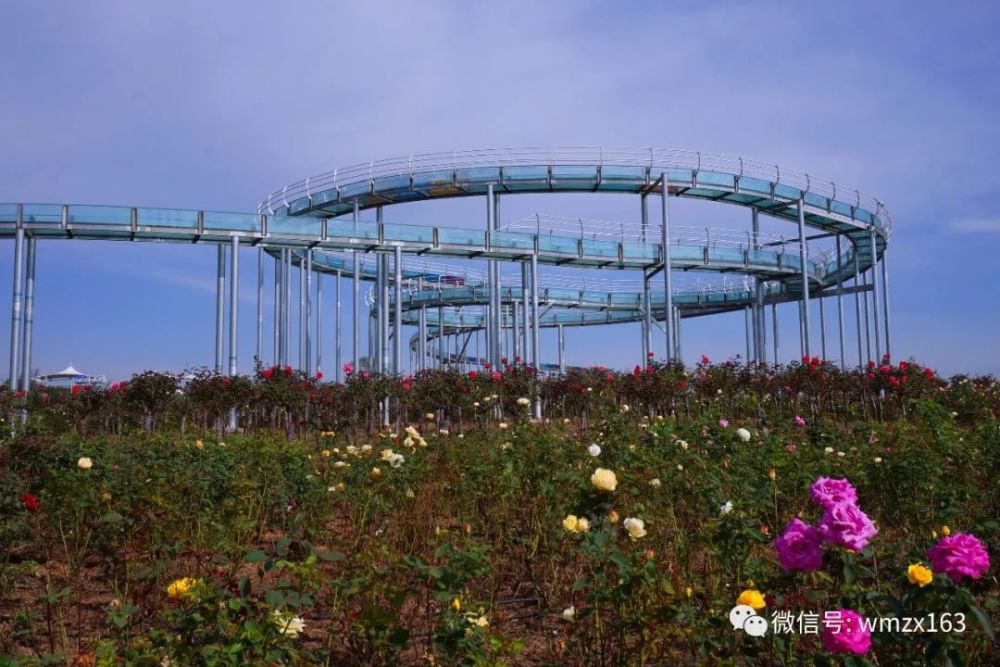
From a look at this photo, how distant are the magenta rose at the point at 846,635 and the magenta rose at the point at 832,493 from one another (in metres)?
0.26

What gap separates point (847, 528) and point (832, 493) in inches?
4.6

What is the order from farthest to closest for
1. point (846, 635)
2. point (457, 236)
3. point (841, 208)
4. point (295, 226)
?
point (841, 208) < point (457, 236) < point (295, 226) < point (846, 635)

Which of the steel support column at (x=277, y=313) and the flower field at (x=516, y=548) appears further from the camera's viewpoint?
the steel support column at (x=277, y=313)

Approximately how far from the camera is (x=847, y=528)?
1.80 metres

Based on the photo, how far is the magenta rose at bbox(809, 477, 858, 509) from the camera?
1.87m

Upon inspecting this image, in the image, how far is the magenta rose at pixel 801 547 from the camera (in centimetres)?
183

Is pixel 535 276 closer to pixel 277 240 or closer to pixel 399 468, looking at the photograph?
pixel 277 240

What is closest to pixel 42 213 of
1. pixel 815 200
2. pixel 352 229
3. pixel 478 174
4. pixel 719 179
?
pixel 352 229

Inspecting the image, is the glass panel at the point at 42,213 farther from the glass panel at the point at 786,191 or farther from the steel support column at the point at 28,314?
the glass panel at the point at 786,191

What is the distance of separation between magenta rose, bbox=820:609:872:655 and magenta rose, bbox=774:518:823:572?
0.13 meters

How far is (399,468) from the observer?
4.55 metres

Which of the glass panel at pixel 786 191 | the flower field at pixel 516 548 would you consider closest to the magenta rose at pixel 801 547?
the flower field at pixel 516 548

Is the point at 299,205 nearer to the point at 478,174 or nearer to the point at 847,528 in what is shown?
the point at 478,174

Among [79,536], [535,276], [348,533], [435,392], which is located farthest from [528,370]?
[79,536]
